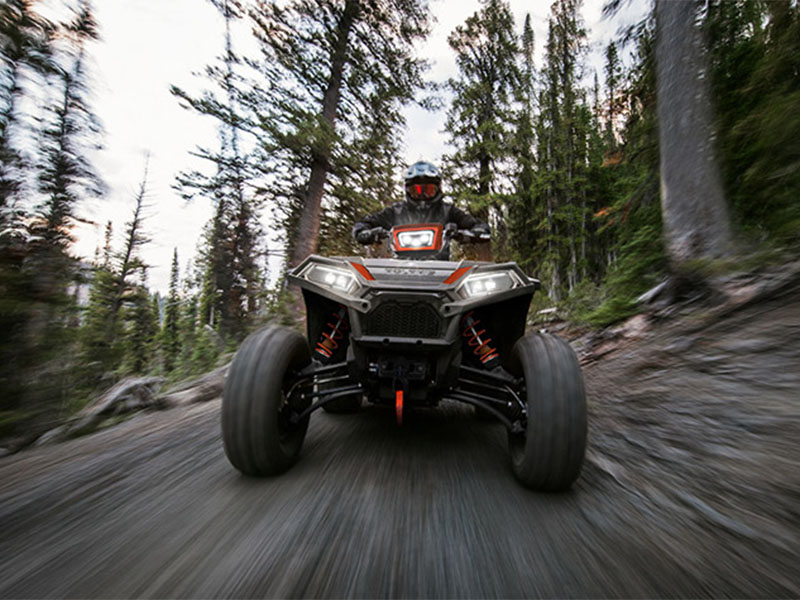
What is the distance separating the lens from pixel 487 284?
220 centimetres

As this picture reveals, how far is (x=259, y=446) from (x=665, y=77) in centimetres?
680

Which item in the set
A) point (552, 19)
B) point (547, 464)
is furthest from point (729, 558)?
point (552, 19)

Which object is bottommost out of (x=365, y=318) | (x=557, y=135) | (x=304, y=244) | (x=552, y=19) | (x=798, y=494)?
(x=798, y=494)

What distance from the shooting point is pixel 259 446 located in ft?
6.31

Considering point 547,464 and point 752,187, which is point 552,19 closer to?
point 752,187

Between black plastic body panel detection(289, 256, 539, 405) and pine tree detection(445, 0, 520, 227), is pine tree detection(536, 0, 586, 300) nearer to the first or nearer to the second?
pine tree detection(445, 0, 520, 227)

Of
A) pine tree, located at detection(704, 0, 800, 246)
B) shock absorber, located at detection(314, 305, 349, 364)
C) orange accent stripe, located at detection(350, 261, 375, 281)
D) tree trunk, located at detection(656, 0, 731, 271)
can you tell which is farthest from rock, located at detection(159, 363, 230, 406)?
pine tree, located at detection(704, 0, 800, 246)

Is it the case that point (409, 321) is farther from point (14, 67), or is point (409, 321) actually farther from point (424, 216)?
point (14, 67)

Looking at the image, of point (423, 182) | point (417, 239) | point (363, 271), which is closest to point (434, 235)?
point (417, 239)

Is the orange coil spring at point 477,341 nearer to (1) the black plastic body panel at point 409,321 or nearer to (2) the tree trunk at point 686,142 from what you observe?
(1) the black plastic body panel at point 409,321

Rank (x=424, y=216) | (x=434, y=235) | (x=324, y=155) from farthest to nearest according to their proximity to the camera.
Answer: (x=324, y=155) < (x=424, y=216) < (x=434, y=235)

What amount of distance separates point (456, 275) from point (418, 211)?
1.85 m

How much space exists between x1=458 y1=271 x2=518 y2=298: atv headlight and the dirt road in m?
1.07

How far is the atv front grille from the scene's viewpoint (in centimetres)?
208
